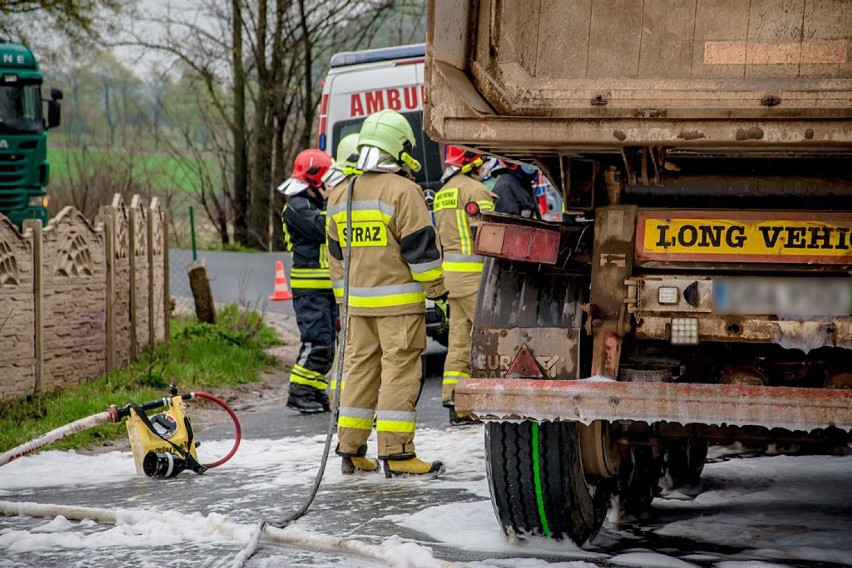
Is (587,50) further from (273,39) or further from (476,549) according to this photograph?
(273,39)

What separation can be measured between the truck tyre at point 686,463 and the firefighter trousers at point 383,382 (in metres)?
1.40

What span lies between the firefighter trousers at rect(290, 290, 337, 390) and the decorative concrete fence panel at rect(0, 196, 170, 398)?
1793mm

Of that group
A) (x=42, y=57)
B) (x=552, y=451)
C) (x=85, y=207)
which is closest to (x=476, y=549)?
(x=552, y=451)

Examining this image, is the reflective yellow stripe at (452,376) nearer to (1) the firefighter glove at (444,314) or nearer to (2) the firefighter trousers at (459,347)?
(2) the firefighter trousers at (459,347)

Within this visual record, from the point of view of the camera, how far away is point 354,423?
263 inches

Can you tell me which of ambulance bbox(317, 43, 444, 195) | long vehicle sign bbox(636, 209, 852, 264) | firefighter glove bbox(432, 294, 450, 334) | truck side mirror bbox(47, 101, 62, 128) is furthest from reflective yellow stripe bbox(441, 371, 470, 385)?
truck side mirror bbox(47, 101, 62, 128)

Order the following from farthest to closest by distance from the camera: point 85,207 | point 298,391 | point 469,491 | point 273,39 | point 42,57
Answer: point 273,39 < point 42,57 < point 85,207 < point 298,391 < point 469,491

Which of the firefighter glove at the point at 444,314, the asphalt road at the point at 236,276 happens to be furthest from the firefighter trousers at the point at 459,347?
the asphalt road at the point at 236,276

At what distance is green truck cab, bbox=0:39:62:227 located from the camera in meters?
16.9

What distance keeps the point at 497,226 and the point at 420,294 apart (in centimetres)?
194

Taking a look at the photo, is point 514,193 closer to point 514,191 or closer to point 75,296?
point 514,191

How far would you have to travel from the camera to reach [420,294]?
6.64 metres

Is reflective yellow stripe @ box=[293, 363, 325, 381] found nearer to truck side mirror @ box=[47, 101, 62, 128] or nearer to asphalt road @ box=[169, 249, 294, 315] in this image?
asphalt road @ box=[169, 249, 294, 315]

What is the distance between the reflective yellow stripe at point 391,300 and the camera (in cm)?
659
